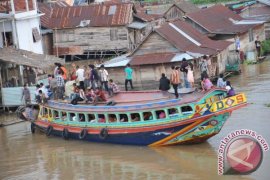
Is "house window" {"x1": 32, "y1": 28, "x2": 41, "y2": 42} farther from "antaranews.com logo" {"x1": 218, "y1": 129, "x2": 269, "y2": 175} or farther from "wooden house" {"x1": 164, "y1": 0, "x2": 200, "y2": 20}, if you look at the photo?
"antaranews.com logo" {"x1": 218, "y1": 129, "x2": 269, "y2": 175}

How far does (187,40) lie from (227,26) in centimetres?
886

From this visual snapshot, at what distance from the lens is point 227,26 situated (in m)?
39.7

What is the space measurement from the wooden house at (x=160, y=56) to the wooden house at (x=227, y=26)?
6095 mm

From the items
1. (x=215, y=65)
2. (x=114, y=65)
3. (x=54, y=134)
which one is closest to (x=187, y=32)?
(x=215, y=65)

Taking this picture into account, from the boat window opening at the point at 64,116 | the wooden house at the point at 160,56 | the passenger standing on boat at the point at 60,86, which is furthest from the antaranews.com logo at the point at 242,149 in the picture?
→ the wooden house at the point at 160,56

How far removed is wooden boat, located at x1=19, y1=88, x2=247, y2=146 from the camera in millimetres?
19062

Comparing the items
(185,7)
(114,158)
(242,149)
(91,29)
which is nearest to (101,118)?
(114,158)

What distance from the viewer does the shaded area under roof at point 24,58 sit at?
2848cm

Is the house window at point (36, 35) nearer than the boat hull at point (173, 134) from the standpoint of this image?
No

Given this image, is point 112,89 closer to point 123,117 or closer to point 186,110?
point 123,117

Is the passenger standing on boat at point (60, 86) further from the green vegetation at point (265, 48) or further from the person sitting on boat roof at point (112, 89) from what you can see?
the green vegetation at point (265, 48)

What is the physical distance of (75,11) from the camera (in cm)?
4012

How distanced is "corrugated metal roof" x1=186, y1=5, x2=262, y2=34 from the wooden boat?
1766cm

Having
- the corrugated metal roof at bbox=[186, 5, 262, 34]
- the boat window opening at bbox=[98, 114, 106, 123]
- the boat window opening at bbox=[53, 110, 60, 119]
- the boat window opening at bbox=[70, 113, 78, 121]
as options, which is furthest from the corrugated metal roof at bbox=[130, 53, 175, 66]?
the boat window opening at bbox=[98, 114, 106, 123]
